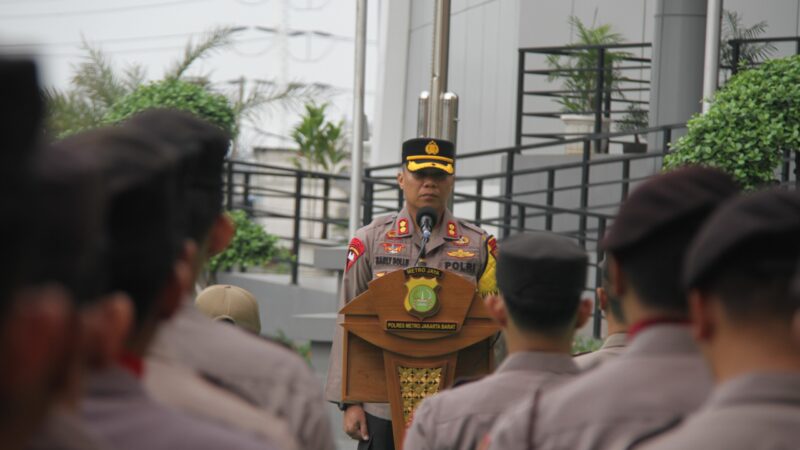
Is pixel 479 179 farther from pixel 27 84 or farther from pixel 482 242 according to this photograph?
pixel 27 84

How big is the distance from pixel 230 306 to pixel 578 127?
1136cm

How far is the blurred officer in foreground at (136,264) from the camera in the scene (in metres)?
1.77

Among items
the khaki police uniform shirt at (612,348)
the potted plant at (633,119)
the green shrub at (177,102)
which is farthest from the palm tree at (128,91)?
the khaki police uniform shirt at (612,348)

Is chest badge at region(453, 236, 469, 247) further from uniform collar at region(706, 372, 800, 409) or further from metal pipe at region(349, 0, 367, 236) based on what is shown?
metal pipe at region(349, 0, 367, 236)

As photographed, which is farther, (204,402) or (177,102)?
(177,102)

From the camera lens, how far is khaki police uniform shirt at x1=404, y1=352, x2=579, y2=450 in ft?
9.67

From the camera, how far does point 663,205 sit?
2.45 metres

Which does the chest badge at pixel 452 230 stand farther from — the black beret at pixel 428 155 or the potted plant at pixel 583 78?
the potted plant at pixel 583 78

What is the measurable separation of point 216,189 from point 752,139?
6400 millimetres

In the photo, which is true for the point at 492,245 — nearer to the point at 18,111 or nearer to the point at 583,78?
the point at 18,111

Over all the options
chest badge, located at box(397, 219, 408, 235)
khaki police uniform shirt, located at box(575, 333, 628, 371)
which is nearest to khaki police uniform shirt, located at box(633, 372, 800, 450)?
khaki police uniform shirt, located at box(575, 333, 628, 371)

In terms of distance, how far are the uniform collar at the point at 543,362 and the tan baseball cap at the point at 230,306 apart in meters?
1.47

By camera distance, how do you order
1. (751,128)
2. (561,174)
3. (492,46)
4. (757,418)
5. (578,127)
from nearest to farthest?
1. (757,418)
2. (751,128)
3. (561,174)
4. (578,127)
5. (492,46)

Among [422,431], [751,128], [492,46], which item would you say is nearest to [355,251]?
[422,431]
